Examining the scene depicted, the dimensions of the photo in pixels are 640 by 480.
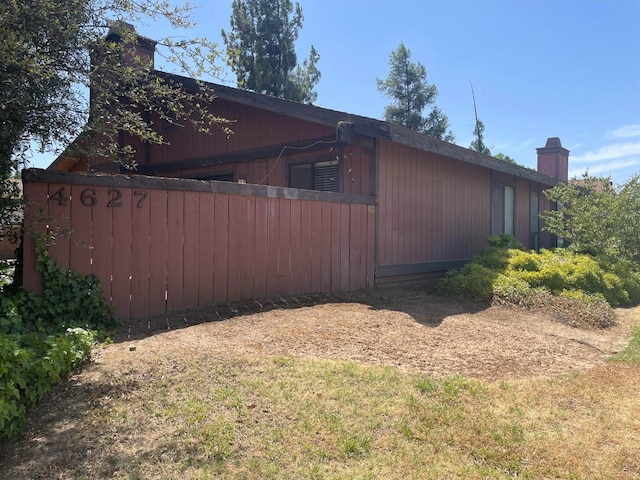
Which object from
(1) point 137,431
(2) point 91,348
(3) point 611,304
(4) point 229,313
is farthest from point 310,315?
(3) point 611,304

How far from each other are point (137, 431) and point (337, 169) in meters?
6.59

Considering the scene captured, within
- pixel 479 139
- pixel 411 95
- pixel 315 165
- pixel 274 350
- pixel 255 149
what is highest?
pixel 411 95

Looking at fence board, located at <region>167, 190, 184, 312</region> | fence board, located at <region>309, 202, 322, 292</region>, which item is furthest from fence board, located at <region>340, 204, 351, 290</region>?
fence board, located at <region>167, 190, 184, 312</region>

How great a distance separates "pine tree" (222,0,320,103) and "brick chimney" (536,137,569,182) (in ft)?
39.8

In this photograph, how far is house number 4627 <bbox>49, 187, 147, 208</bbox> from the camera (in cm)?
449

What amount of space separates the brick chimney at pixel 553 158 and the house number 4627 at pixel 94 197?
54.4ft

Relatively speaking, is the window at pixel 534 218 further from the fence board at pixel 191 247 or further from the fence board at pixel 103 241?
the fence board at pixel 103 241

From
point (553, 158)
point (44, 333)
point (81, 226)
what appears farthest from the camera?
point (553, 158)

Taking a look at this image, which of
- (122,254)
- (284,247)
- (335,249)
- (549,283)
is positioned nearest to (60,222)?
(122,254)

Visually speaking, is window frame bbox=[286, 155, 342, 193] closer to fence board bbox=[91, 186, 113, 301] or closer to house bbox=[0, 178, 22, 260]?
fence board bbox=[91, 186, 113, 301]

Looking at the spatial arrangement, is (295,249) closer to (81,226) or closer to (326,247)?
(326,247)

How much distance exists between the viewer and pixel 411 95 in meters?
27.2

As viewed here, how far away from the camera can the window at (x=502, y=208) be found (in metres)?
12.1

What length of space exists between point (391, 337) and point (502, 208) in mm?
8874
